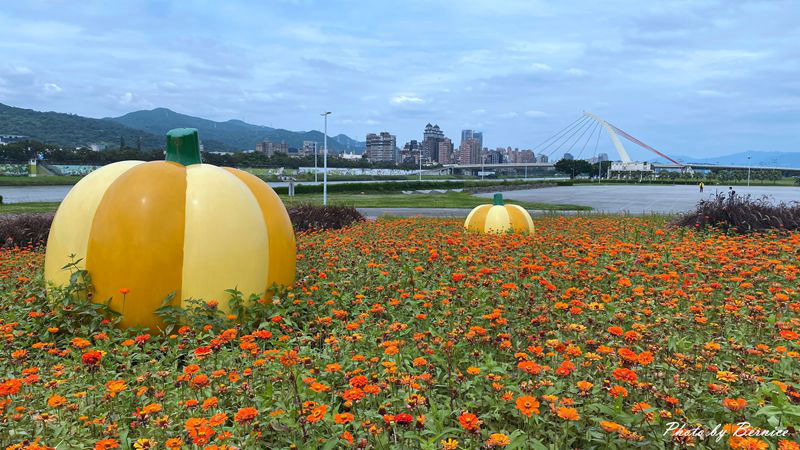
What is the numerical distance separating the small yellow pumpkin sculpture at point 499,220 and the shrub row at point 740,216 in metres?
3.62

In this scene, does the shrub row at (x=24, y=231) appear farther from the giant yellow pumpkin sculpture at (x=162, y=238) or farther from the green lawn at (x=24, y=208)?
the green lawn at (x=24, y=208)

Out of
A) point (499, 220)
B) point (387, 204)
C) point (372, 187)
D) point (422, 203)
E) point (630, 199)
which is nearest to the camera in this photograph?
point (499, 220)

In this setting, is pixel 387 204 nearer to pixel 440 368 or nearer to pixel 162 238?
pixel 162 238

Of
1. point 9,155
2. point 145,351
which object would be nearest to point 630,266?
point 145,351

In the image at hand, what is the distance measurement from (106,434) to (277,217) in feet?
9.85

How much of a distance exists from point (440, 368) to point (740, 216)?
35.0ft

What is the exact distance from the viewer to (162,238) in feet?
15.2

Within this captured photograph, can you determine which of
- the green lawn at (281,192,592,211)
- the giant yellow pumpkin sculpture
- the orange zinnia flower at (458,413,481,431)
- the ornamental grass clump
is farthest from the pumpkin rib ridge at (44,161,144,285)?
the green lawn at (281,192,592,211)

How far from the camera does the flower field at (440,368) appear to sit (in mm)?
2432

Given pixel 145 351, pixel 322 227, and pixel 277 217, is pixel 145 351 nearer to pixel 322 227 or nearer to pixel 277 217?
pixel 277 217

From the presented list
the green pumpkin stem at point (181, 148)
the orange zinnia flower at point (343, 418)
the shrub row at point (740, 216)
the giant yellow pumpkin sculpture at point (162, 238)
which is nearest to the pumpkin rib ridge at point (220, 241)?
the giant yellow pumpkin sculpture at point (162, 238)

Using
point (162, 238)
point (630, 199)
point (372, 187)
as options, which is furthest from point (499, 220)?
point (372, 187)

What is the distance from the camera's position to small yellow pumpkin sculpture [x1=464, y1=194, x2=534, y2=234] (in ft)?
35.2

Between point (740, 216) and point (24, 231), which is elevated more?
point (740, 216)
